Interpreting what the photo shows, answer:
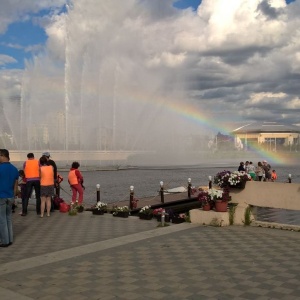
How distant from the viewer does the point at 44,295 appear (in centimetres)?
561

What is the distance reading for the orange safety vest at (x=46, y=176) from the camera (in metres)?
12.4

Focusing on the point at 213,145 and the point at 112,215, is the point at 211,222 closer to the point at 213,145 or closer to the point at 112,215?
the point at 112,215

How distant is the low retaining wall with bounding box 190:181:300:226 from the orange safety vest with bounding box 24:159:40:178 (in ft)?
16.0

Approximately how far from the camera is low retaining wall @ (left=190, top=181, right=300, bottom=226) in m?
10.2

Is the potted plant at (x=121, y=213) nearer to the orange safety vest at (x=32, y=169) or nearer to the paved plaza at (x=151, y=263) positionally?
the paved plaza at (x=151, y=263)

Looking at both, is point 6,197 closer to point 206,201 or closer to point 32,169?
point 32,169

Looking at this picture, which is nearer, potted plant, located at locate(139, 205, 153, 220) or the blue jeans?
the blue jeans

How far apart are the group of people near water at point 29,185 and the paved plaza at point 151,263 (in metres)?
0.63

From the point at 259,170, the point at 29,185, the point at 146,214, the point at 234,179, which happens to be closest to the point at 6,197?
the point at 29,185

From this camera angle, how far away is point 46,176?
12.5 meters

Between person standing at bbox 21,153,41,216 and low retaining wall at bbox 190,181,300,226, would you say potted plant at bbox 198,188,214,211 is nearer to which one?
low retaining wall at bbox 190,181,300,226

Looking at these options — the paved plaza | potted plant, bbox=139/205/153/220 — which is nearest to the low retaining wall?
the paved plaza

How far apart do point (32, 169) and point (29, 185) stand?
521 millimetres

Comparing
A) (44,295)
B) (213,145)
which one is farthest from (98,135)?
(213,145)
